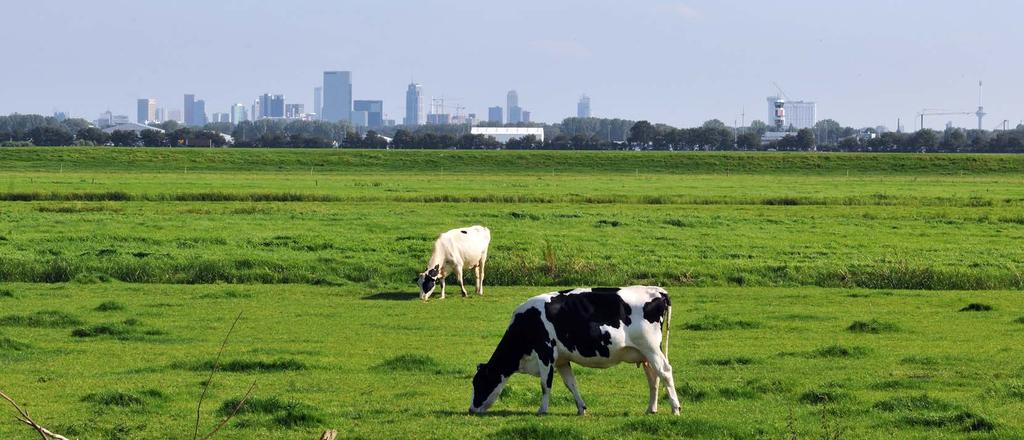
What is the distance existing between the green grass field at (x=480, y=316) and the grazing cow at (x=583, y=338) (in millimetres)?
593

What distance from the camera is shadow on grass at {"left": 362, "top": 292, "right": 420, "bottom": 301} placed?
3109 centimetres

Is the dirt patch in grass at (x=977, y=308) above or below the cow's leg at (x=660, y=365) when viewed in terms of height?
below

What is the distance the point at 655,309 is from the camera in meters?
15.9

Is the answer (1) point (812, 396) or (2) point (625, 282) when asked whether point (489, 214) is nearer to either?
(2) point (625, 282)

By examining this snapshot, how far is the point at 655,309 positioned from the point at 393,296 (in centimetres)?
1651

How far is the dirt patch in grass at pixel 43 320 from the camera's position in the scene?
25672 mm

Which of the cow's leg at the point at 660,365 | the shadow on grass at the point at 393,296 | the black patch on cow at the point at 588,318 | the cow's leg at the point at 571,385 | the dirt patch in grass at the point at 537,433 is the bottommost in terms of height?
the shadow on grass at the point at 393,296

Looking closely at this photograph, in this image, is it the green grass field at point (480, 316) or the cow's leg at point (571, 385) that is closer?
the cow's leg at point (571, 385)

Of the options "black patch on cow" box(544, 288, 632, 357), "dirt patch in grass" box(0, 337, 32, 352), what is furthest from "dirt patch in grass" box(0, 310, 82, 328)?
"black patch on cow" box(544, 288, 632, 357)

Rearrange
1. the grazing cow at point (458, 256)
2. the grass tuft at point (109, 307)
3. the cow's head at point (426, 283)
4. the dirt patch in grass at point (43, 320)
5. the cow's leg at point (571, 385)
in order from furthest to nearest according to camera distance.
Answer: the grazing cow at point (458, 256) < the cow's head at point (426, 283) < the grass tuft at point (109, 307) < the dirt patch in grass at point (43, 320) < the cow's leg at point (571, 385)

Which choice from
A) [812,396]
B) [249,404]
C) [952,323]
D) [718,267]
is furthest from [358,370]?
[718,267]

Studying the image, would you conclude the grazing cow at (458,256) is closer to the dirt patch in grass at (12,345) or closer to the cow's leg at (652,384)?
the dirt patch in grass at (12,345)

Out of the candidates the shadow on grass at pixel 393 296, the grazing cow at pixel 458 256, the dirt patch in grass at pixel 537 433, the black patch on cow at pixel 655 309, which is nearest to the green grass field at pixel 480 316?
the dirt patch in grass at pixel 537 433

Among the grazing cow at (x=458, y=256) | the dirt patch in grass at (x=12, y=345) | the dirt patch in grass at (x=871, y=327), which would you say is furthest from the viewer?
the grazing cow at (x=458, y=256)
